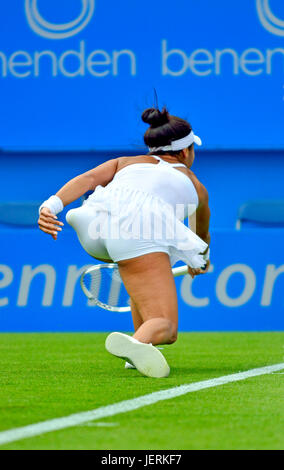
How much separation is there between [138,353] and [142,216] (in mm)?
795

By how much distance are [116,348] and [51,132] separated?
687 centimetres

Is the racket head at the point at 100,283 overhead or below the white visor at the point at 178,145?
below

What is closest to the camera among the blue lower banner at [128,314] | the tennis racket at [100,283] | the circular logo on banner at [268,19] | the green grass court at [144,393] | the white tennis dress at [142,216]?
the green grass court at [144,393]

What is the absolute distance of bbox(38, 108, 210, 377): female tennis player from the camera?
5176 mm

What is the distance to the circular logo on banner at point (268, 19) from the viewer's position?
11383 millimetres

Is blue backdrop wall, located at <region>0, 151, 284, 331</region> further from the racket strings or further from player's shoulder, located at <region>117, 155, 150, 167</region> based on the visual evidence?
player's shoulder, located at <region>117, 155, 150, 167</region>

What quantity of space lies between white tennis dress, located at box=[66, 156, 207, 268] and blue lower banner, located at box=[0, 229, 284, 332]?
4.29 meters

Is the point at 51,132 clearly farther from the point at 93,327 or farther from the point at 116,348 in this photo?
the point at 116,348

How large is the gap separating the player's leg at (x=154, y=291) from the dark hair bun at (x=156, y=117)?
71 cm

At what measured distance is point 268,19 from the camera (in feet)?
37.4

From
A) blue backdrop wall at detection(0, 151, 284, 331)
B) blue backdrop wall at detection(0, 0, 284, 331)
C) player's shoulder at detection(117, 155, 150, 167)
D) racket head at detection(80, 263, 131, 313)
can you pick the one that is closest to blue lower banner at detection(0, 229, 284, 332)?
blue backdrop wall at detection(0, 151, 284, 331)

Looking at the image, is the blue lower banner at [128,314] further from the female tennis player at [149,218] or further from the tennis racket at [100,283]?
the female tennis player at [149,218]

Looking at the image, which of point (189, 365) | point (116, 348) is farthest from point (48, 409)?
point (189, 365)

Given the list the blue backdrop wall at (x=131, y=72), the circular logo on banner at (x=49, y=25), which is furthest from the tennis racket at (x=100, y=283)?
the circular logo on banner at (x=49, y=25)
